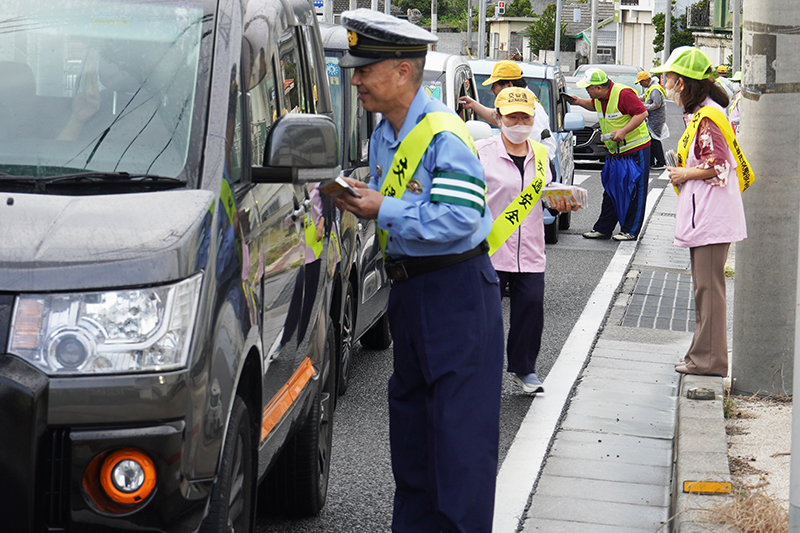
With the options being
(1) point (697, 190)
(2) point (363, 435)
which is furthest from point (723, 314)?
(2) point (363, 435)

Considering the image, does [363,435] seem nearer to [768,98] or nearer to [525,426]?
[525,426]

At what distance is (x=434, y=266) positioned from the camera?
12.4 feet

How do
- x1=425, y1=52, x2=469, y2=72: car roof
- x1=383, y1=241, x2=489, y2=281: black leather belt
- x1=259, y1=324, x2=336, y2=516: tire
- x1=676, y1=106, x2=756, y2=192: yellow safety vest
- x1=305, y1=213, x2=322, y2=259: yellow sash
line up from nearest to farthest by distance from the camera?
x1=383, y1=241, x2=489, y2=281: black leather belt, x1=305, y1=213, x2=322, y2=259: yellow sash, x1=259, y1=324, x2=336, y2=516: tire, x1=676, y1=106, x2=756, y2=192: yellow safety vest, x1=425, y1=52, x2=469, y2=72: car roof

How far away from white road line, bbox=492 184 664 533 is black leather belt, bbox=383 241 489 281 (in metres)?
1.51

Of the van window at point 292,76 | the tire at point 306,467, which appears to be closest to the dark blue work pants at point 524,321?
the tire at point 306,467

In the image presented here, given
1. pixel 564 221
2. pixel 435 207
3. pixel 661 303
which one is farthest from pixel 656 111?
pixel 435 207

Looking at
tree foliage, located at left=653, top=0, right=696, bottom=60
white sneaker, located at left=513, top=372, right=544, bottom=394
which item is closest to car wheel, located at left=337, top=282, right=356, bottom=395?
white sneaker, located at left=513, top=372, right=544, bottom=394

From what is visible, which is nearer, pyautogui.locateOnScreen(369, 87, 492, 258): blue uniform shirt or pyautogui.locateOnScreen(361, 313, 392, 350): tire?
pyautogui.locateOnScreen(369, 87, 492, 258): blue uniform shirt

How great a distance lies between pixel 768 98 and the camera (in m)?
6.55

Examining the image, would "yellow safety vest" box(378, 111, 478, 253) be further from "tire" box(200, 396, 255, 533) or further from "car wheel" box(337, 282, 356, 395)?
"car wheel" box(337, 282, 356, 395)

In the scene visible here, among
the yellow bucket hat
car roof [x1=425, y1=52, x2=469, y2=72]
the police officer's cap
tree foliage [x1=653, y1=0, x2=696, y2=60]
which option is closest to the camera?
the police officer's cap

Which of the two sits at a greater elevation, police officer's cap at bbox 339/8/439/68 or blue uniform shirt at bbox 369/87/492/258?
police officer's cap at bbox 339/8/439/68

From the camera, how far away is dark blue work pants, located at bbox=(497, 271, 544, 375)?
23.5 ft

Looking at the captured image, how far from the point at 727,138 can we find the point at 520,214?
125cm
